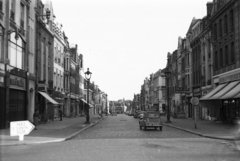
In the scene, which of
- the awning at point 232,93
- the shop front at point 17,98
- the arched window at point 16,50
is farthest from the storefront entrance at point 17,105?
the awning at point 232,93

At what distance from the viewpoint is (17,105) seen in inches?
1275

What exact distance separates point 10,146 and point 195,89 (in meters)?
41.5

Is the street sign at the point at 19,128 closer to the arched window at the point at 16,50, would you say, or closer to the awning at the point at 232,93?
the arched window at the point at 16,50

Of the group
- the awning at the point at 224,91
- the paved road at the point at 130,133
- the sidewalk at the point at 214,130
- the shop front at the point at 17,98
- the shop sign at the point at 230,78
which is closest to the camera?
the sidewalk at the point at 214,130

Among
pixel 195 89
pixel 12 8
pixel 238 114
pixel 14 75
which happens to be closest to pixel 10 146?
pixel 14 75

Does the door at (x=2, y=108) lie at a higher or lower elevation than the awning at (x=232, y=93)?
lower

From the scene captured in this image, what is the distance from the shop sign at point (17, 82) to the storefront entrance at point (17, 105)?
0.51m

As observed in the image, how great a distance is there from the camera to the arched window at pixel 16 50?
99.9 ft

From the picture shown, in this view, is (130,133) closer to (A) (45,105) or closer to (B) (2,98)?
(B) (2,98)

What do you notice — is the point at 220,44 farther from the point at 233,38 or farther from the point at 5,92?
the point at 5,92

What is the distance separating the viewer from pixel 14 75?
101 ft

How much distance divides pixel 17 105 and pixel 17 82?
2.36m

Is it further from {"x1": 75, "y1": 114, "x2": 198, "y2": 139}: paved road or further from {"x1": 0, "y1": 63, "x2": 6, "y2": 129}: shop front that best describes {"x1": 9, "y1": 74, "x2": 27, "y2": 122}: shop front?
{"x1": 75, "y1": 114, "x2": 198, "y2": 139}: paved road

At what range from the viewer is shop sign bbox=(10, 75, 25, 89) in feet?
98.9
